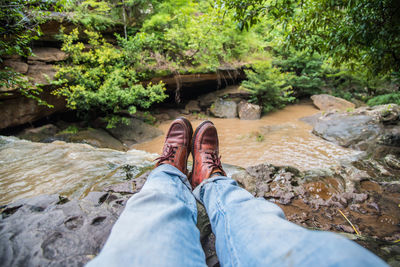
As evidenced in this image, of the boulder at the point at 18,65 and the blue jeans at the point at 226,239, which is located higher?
the boulder at the point at 18,65

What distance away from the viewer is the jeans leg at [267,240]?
1.39 feet

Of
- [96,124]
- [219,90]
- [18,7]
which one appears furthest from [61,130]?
[219,90]

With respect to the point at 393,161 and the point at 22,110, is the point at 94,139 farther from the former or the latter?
the point at 393,161

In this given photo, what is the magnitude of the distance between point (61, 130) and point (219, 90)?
22.0ft

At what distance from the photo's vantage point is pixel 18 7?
1.54 metres

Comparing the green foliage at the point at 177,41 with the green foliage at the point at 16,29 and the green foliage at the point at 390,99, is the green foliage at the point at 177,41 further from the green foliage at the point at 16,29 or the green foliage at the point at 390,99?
the green foliage at the point at 390,99

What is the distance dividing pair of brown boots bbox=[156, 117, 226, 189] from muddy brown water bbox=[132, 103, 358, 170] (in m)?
1.70

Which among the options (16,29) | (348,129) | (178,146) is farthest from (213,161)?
(348,129)

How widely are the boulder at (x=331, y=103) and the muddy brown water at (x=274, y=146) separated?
326 centimetres

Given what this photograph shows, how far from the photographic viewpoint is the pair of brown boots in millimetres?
1637

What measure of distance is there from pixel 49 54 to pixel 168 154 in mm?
5097

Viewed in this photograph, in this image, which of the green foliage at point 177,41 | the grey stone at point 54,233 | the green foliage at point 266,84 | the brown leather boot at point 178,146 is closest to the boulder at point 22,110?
the green foliage at point 177,41

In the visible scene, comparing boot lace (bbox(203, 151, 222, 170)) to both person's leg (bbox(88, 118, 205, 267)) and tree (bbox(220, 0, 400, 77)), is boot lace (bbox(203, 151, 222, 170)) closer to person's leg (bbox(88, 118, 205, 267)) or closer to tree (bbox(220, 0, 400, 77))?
person's leg (bbox(88, 118, 205, 267))

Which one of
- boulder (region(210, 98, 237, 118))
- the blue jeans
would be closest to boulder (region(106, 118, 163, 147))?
boulder (region(210, 98, 237, 118))
